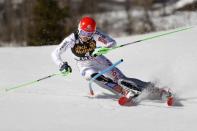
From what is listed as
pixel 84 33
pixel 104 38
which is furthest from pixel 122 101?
pixel 84 33

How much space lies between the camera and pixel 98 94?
33.0ft

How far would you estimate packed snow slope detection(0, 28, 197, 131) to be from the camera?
26.6 ft

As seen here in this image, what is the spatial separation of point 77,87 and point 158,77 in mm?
1663

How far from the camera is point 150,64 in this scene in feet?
41.0

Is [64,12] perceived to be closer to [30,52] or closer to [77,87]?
[30,52]

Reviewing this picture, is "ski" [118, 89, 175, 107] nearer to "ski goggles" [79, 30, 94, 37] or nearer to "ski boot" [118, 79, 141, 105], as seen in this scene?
"ski boot" [118, 79, 141, 105]

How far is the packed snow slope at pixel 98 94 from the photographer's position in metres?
8.11

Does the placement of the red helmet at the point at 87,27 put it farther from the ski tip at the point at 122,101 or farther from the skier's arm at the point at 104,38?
the ski tip at the point at 122,101

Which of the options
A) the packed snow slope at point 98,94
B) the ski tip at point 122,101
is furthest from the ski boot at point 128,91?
the packed snow slope at point 98,94

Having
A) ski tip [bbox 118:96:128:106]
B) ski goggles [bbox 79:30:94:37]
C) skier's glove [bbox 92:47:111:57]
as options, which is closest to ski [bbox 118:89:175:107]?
ski tip [bbox 118:96:128:106]

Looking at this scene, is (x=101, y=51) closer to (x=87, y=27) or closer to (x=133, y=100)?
(x=87, y=27)

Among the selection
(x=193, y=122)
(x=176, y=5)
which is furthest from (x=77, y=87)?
(x=176, y=5)

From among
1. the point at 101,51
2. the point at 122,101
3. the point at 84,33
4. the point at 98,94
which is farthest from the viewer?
the point at 98,94

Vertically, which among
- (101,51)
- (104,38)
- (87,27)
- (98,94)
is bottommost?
(98,94)
